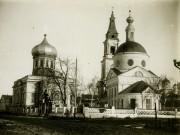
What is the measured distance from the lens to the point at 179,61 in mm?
7469

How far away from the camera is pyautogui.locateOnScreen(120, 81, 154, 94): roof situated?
21.1 metres

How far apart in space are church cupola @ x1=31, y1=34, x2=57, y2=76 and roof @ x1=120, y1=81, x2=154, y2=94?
1033 centimetres

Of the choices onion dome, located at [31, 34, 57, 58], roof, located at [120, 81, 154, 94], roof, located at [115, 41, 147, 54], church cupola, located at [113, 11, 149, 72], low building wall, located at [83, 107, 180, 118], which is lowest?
low building wall, located at [83, 107, 180, 118]

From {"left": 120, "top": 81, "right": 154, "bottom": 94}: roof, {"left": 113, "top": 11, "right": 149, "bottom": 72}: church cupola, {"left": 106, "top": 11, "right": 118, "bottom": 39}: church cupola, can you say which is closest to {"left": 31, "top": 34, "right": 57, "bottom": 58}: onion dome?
{"left": 106, "top": 11, "right": 118, "bottom": 39}: church cupola

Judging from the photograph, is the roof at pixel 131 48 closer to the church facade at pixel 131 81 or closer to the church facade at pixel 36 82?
the church facade at pixel 131 81

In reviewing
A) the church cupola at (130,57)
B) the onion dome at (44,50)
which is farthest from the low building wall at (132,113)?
the onion dome at (44,50)

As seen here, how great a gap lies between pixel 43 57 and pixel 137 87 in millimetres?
12104

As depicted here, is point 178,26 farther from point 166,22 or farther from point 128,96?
point 128,96

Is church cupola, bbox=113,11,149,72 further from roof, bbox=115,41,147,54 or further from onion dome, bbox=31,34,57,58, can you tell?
onion dome, bbox=31,34,57,58

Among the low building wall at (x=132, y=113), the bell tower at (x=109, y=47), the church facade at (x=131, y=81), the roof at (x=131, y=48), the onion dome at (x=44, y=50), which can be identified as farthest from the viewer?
the bell tower at (x=109, y=47)

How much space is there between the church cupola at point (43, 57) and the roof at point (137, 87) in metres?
10.3

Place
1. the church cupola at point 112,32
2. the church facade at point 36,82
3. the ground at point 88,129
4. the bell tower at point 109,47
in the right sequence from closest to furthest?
1. the ground at point 88,129
2. the church facade at point 36,82
3. the bell tower at point 109,47
4. the church cupola at point 112,32

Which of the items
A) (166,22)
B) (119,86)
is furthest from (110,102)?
(166,22)

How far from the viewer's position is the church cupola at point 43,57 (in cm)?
3016
